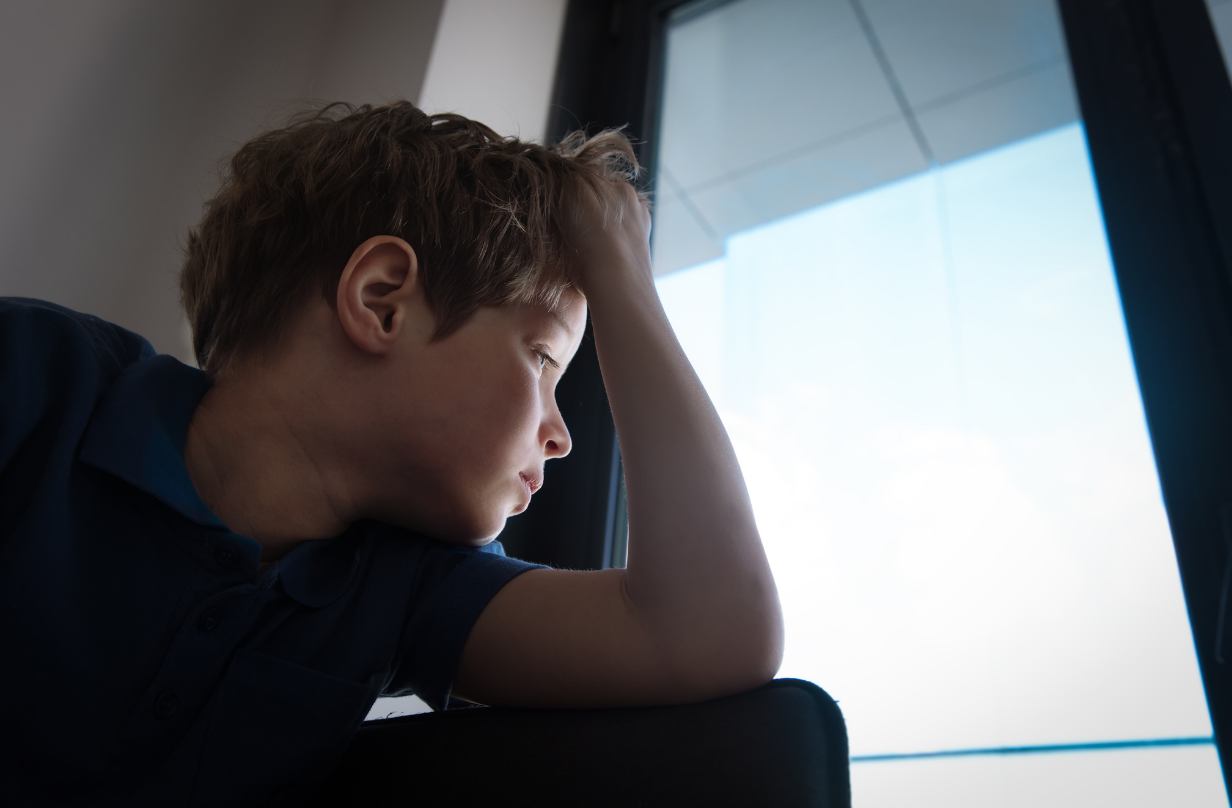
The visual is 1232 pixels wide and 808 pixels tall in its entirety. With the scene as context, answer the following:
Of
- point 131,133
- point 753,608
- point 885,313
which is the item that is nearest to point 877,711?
point 753,608

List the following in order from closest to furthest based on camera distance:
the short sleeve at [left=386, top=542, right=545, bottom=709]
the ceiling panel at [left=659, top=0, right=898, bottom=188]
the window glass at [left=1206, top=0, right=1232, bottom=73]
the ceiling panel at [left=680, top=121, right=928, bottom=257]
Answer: the short sleeve at [left=386, top=542, right=545, bottom=709]
the window glass at [left=1206, top=0, right=1232, bottom=73]
the ceiling panel at [left=680, top=121, right=928, bottom=257]
the ceiling panel at [left=659, top=0, right=898, bottom=188]

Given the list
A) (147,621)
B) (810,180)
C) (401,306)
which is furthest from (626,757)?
(810,180)

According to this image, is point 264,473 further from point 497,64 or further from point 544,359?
point 497,64

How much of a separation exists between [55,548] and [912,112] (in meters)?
1.36

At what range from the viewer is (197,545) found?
581 millimetres

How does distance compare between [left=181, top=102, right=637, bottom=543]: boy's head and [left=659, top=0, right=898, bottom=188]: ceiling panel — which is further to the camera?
[left=659, top=0, right=898, bottom=188]: ceiling panel

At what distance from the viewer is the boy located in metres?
0.54

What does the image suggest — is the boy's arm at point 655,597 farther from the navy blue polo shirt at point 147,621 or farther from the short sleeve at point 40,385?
the short sleeve at point 40,385

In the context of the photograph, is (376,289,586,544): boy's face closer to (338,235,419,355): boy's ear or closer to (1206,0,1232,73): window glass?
(338,235,419,355): boy's ear

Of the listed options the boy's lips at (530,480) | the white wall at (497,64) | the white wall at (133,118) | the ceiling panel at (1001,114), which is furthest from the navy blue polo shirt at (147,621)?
the ceiling panel at (1001,114)

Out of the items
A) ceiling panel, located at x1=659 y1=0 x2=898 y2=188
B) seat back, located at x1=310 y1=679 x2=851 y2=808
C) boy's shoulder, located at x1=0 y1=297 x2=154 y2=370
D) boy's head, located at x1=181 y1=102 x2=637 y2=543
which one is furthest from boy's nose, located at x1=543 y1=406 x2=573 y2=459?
ceiling panel, located at x1=659 y1=0 x2=898 y2=188

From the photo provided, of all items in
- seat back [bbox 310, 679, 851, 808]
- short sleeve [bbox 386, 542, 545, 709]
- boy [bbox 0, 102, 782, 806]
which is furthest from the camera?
short sleeve [bbox 386, 542, 545, 709]

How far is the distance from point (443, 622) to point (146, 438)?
26cm

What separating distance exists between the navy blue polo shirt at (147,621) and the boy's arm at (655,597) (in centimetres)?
5
